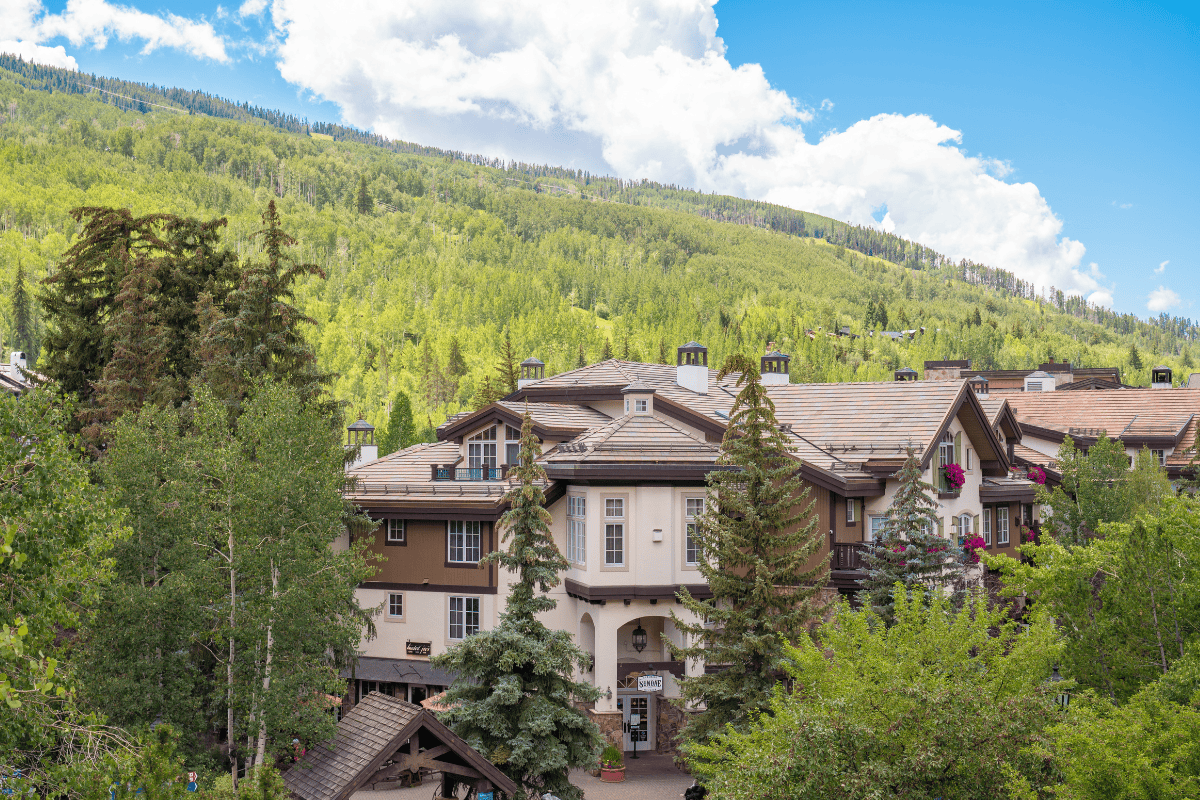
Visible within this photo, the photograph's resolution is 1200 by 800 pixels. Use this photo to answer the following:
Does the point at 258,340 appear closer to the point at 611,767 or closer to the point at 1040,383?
the point at 611,767

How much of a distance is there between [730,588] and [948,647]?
19.6ft

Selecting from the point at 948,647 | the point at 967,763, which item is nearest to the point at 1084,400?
the point at 948,647

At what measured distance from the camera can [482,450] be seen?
111 feet

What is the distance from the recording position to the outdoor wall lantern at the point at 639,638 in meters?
28.9

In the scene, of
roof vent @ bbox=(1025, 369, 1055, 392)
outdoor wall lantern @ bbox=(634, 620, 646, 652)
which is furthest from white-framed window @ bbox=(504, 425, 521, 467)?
roof vent @ bbox=(1025, 369, 1055, 392)

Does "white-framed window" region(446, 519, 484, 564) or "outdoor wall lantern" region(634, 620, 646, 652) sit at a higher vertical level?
"white-framed window" region(446, 519, 484, 564)

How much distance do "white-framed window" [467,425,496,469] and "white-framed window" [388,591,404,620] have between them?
16.7ft

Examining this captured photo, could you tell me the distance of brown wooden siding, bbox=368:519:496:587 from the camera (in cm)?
3162

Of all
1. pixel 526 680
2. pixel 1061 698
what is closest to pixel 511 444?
pixel 526 680

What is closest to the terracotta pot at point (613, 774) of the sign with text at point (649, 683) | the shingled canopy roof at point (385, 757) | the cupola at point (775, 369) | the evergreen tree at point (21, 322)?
the sign with text at point (649, 683)

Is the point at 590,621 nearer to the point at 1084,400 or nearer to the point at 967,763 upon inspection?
the point at 967,763

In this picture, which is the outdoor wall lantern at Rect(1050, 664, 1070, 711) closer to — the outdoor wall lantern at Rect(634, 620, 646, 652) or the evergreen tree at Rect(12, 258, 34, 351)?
the outdoor wall lantern at Rect(634, 620, 646, 652)

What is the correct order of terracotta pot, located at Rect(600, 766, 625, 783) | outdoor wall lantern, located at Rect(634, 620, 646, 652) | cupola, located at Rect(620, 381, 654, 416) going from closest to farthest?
terracotta pot, located at Rect(600, 766, 625, 783)
outdoor wall lantern, located at Rect(634, 620, 646, 652)
cupola, located at Rect(620, 381, 654, 416)

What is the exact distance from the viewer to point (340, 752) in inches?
717
